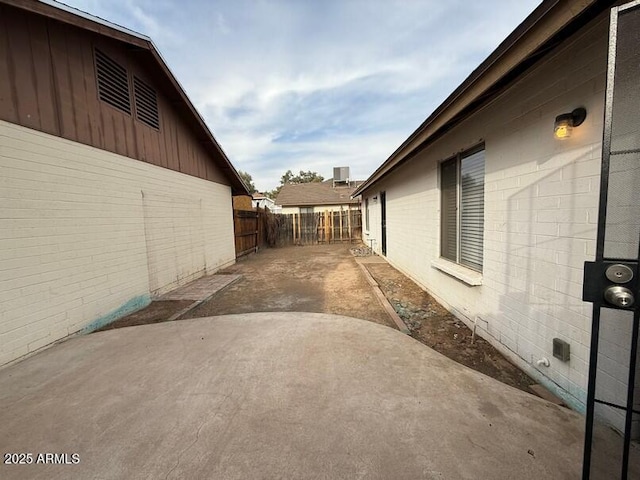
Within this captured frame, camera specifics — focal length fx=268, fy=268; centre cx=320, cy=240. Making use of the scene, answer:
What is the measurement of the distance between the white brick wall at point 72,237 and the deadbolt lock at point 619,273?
5.09 metres

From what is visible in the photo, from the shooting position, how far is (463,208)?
4.18 metres

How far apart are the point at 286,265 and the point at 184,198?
154 inches

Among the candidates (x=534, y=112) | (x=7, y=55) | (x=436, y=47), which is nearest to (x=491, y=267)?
(x=534, y=112)

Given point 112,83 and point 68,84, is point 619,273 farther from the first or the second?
point 112,83

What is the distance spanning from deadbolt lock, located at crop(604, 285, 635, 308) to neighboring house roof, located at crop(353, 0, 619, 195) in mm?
1643

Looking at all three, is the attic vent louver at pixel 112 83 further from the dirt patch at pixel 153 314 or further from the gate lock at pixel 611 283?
the gate lock at pixel 611 283

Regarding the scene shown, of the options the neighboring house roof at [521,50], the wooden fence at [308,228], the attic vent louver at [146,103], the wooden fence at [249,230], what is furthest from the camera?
the wooden fence at [308,228]

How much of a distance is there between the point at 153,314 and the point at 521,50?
19.8 feet

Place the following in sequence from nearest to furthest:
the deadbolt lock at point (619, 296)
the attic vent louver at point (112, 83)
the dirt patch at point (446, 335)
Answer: the deadbolt lock at point (619, 296)
the dirt patch at point (446, 335)
the attic vent louver at point (112, 83)

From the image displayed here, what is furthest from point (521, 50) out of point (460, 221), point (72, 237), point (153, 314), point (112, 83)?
point (112, 83)

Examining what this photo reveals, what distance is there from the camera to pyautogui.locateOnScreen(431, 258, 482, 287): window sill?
357cm

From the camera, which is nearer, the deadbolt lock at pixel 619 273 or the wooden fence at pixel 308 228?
the deadbolt lock at pixel 619 273

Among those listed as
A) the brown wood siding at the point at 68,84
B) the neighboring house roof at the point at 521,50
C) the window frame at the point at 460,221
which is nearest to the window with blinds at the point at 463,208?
the window frame at the point at 460,221

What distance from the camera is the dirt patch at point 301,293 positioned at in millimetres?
4840
